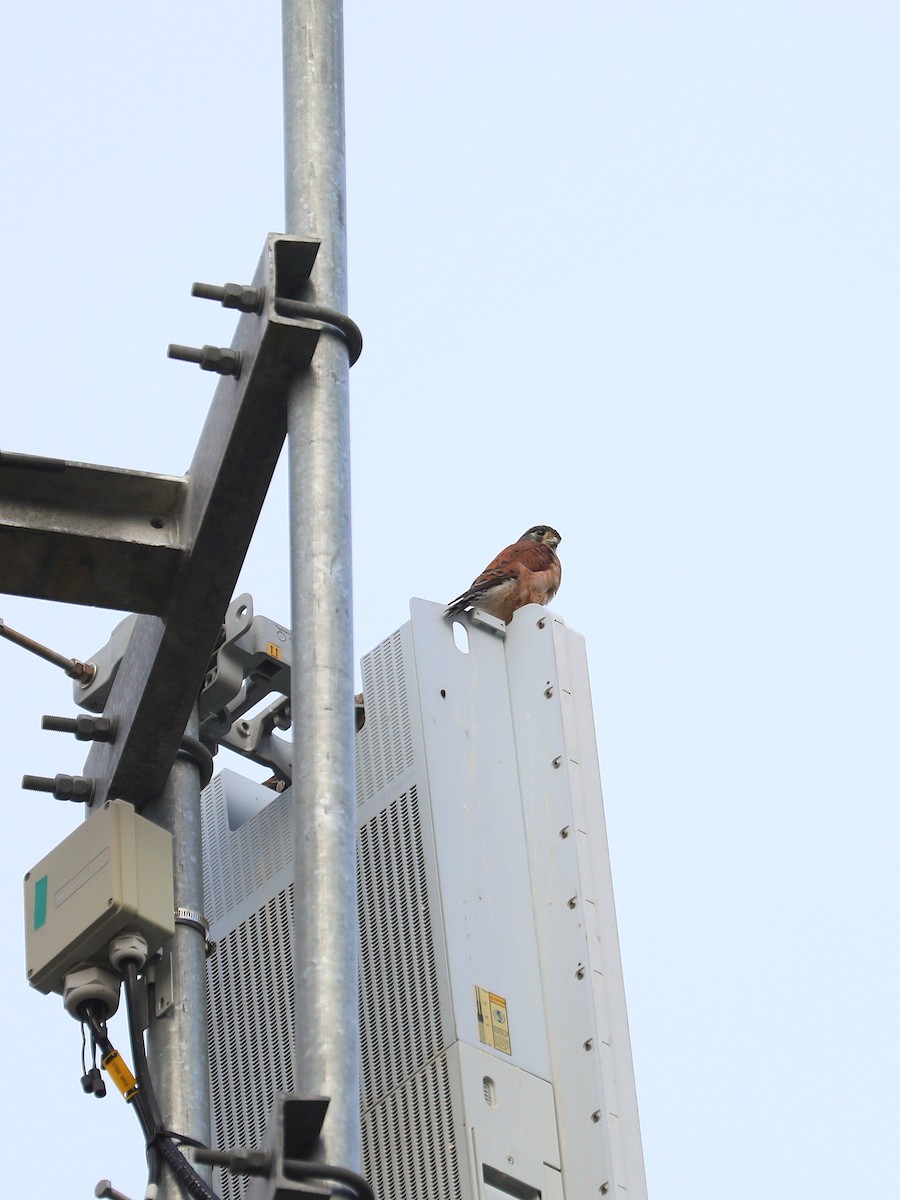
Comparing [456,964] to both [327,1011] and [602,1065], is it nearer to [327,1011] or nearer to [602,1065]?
[602,1065]

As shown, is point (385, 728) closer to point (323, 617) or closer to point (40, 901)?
point (40, 901)

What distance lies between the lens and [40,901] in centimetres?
374

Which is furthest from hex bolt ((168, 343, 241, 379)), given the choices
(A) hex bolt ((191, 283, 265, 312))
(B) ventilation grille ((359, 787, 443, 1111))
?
(B) ventilation grille ((359, 787, 443, 1111))

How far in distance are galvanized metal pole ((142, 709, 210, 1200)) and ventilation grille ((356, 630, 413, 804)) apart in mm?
416

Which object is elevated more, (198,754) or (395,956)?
(198,754)

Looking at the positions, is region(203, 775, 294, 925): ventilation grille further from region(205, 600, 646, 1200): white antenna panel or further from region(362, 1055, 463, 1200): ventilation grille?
region(362, 1055, 463, 1200): ventilation grille

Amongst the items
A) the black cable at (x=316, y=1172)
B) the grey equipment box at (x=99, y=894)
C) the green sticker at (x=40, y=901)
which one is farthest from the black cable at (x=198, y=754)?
the black cable at (x=316, y=1172)

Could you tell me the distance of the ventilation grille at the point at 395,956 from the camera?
12.5ft

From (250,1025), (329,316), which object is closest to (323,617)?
(329,316)

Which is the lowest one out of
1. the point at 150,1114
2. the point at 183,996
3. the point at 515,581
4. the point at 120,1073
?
the point at 150,1114

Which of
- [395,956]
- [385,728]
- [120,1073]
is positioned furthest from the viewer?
[385,728]

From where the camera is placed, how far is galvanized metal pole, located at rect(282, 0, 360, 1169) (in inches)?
95.2

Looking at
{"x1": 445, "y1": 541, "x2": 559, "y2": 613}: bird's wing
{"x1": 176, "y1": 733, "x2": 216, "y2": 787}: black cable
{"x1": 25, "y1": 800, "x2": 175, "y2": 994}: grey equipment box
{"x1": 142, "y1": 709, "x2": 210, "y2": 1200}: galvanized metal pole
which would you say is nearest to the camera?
{"x1": 142, "y1": 709, "x2": 210, "y2": 1200}: galvanized metal pole

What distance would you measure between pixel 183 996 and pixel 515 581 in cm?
203
